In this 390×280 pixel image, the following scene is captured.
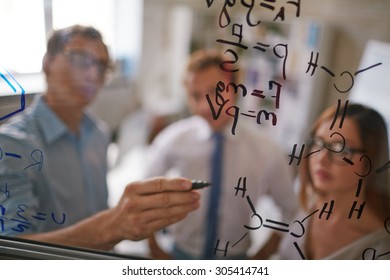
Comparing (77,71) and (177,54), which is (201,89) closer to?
(77,71)

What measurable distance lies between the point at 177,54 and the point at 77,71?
2088 millimetres

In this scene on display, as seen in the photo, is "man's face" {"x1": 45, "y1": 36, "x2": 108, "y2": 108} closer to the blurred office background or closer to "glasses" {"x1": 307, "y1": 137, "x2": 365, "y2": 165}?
the blurred office background

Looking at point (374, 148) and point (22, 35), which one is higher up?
point (22, 35)

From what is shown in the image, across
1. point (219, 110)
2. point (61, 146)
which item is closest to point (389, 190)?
point (219, 110)

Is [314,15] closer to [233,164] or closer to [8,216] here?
[233,164]

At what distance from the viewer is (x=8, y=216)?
2.12 feet

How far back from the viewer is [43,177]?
671 mm

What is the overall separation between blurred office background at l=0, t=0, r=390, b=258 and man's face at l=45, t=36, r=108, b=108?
0.09ft

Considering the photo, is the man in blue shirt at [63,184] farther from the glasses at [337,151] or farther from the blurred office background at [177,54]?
the glasses at [337,151]

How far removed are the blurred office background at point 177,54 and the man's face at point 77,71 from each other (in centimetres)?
3

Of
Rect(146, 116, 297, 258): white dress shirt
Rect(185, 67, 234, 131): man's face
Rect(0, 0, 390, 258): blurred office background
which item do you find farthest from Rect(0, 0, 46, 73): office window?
Rect(185, 67, 234, 131): man's face

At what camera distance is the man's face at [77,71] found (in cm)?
63

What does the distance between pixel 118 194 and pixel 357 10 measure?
1.67 m

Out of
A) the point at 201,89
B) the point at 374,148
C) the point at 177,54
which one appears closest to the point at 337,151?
the point at 374,148
